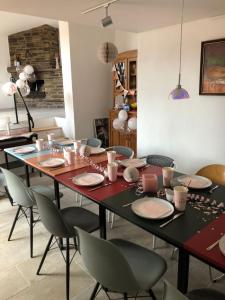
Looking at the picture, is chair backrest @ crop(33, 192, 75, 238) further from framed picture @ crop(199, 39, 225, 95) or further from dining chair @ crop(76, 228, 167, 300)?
framed picture @ crop(199, 39, 225, 95)

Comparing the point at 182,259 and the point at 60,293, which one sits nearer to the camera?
the point at 182,259

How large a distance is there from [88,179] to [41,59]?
649 cm

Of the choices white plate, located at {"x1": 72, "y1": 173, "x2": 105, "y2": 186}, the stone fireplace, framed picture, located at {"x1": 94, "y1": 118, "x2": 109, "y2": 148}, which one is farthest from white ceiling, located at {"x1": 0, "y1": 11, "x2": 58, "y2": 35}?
white plate, located at {"x1": 72, "y1": 173, "x2": 105, "y2": 186}

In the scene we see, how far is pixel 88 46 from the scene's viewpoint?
5012 millimetres

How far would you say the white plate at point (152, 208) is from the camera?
1525 mm

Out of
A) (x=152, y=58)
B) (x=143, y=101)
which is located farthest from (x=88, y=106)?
(x=152, y=58)

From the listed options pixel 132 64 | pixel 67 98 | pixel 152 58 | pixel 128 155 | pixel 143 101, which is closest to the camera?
pixel 128 155

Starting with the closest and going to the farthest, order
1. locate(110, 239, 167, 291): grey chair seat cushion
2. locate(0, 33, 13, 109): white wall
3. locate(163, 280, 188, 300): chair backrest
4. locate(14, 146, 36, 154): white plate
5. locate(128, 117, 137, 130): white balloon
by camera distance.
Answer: locate(163, 280, 188, 300): chair backrest, locate(110, 239, 167, 291): grey chair seat cushion, locate(14, 146, 36, 154): white plate, locate(128, 117, 137, 130): white balloon, locate(0, 33, 13, 109): white wall

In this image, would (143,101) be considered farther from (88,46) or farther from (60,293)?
(60,293)

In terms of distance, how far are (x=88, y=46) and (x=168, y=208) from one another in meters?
4.26

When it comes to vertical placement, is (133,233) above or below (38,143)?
below

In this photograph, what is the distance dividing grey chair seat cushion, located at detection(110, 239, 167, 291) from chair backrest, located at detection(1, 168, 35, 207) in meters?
0.91

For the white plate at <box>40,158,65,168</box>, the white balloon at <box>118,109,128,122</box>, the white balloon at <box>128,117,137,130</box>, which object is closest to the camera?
the white plate at <box>40,158,65,168</box>

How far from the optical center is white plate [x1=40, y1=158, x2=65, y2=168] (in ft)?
8.11
